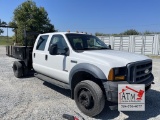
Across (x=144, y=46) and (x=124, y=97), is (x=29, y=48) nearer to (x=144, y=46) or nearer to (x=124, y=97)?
(x=124, y=97)

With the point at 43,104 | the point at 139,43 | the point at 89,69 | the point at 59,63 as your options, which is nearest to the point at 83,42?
the point at 59,63

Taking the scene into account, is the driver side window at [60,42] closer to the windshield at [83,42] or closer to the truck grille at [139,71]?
the windshield at [83,42]

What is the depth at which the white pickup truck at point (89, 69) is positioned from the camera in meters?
3.94

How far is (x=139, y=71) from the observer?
4.20 metres

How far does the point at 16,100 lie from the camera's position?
530 centimetres

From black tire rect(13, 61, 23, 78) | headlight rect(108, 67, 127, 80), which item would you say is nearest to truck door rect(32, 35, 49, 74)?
black tire rect(13, 61, 23, 78)

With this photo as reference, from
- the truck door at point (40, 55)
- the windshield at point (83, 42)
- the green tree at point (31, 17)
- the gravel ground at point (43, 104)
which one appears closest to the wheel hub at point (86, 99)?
the gravel ground at point (43, 104)

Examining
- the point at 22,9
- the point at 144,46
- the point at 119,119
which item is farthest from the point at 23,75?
the point at 22,9

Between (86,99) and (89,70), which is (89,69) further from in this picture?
(86,99)

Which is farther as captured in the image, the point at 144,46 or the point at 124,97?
the point at 144,46

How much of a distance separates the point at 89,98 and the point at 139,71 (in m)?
1.29

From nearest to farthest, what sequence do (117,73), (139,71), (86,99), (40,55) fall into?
(117,73) < (139,71) < (86,99) < (40,55)

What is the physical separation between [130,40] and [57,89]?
1899 cm

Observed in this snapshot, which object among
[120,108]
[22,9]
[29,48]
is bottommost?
[120,108]
